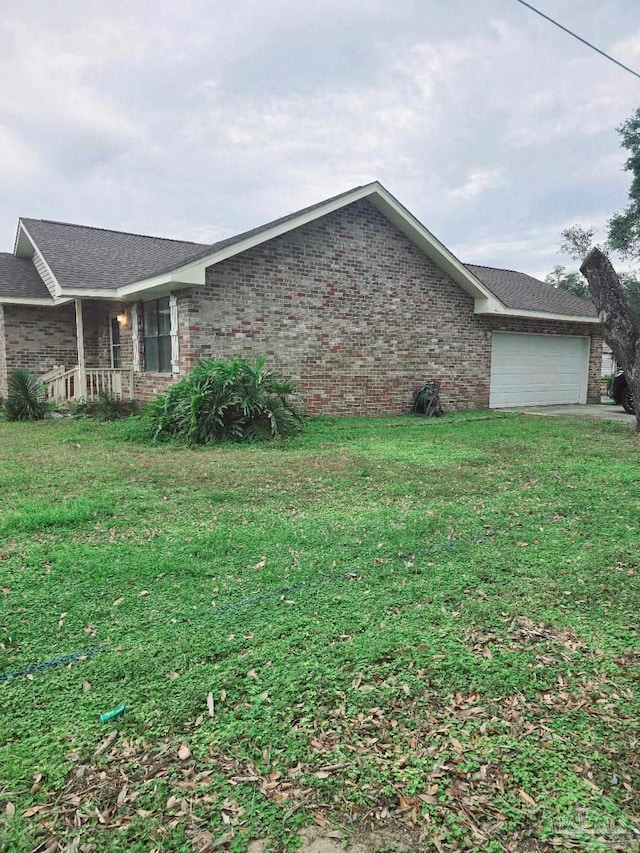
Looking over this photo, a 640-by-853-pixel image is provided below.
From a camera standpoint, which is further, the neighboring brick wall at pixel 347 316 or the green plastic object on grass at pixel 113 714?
the neighboring brick wall at pixel 347 316

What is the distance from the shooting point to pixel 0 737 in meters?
1.95

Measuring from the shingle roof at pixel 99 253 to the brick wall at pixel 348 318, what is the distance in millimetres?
1367

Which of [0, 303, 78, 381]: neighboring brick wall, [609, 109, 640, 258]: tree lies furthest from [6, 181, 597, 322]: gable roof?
[609, 109, 640, 258]: tree

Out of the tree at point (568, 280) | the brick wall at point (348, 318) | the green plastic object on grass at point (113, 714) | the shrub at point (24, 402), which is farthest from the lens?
the tree at point (568, 280)

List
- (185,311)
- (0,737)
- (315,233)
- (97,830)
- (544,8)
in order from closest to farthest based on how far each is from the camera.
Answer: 1. (97,830)
2. (0,737)
3. (544,8)
4. (185,311)
5. (315,233)

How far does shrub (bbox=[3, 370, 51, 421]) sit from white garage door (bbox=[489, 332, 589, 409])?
10.8 meters

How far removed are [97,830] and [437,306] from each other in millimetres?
12630

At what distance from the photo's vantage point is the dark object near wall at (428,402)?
12312 mm

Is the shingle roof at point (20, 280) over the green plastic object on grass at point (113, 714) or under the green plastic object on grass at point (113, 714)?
over

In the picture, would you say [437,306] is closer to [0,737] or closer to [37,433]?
[37,433]

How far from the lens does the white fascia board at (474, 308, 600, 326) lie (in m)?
13.3

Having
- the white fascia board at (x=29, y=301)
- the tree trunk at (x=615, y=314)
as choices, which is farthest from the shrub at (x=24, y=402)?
the tree trunk at (x=615, y=314)

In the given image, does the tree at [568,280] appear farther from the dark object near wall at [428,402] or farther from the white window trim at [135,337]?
the white window trim at [135,337]

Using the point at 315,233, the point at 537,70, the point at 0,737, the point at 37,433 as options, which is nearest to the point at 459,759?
the point at 0,737
